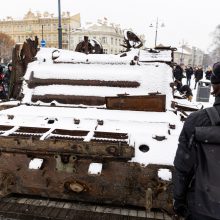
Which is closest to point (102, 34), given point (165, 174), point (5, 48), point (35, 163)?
point (5, 48)

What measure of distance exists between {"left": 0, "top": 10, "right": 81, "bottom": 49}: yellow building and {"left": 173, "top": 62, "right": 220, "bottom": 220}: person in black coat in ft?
240

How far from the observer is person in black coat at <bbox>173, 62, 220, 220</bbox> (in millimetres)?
2230

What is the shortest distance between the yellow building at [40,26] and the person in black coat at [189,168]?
73021 millimetres

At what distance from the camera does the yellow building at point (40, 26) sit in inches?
3017

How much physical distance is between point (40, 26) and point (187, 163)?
8114cm

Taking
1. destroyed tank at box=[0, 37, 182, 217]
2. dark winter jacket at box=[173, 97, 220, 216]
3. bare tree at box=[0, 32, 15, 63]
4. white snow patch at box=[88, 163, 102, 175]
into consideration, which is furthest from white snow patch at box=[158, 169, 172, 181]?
bare tree at box=[0, 32, 15, 63]

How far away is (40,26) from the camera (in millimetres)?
78938

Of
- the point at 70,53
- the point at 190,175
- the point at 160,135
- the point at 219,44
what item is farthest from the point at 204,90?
the point at 219,44

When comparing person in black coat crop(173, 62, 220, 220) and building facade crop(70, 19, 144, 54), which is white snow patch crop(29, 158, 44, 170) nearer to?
person in black coat crop(173, 62, 220, 220)

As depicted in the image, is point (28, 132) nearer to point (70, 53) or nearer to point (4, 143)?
point (4, 143)

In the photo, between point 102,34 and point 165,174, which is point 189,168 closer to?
point 165,174

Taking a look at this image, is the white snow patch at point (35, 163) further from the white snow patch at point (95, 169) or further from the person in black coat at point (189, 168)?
the person in black coat at point (189, 168)

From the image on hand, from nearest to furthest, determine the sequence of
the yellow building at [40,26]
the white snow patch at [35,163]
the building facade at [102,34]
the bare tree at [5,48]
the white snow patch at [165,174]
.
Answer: the white snow patch at [165,174], the white snow patch at [35,163], the building facade at [102,34], the bare tree at [5,48], the yellow building at [40,26]

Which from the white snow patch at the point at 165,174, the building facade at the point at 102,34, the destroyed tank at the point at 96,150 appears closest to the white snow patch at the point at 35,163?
the destroyed tank at the point at 96,150
